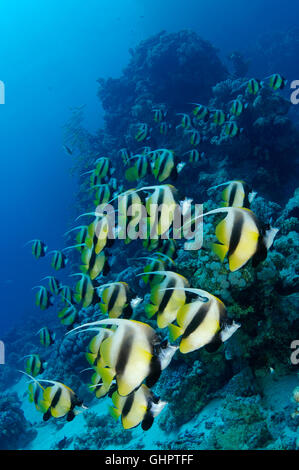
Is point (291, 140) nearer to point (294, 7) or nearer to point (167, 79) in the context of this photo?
point (167, 79)

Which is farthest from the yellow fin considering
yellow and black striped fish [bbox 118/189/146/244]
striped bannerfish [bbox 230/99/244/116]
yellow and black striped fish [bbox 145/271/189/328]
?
striped bannerfish [bbox 230/99/244/116]

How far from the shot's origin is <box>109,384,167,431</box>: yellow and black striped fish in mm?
1990

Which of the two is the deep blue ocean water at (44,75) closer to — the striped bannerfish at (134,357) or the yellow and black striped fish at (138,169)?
the yellow and black striped fish at (138,169)

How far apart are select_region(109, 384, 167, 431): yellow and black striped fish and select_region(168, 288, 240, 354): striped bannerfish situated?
448 mm

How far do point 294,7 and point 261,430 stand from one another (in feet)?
202

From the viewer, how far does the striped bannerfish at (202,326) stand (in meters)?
1.81

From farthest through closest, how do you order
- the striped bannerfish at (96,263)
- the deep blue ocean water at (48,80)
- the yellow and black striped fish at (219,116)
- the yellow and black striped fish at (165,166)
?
the deep blue ocean water at (48,80) < the yellow and black striped fish at (219,116) < the yellow and black striped fish at (165,166) < the striped bannerfish at (96,263)

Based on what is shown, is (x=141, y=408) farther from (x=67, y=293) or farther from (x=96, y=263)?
(x=67, y=293)

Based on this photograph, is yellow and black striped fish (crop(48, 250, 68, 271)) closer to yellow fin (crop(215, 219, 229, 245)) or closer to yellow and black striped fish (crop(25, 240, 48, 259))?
yellow and black striped fish (crop(25, 240, 48, 259))

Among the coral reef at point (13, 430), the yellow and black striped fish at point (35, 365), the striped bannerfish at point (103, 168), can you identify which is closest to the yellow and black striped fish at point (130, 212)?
the striped bannerfish at point (103, 168)

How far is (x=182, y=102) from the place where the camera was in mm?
17500

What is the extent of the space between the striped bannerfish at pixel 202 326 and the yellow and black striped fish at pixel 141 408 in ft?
1.47

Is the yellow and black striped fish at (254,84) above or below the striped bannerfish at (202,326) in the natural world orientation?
above
